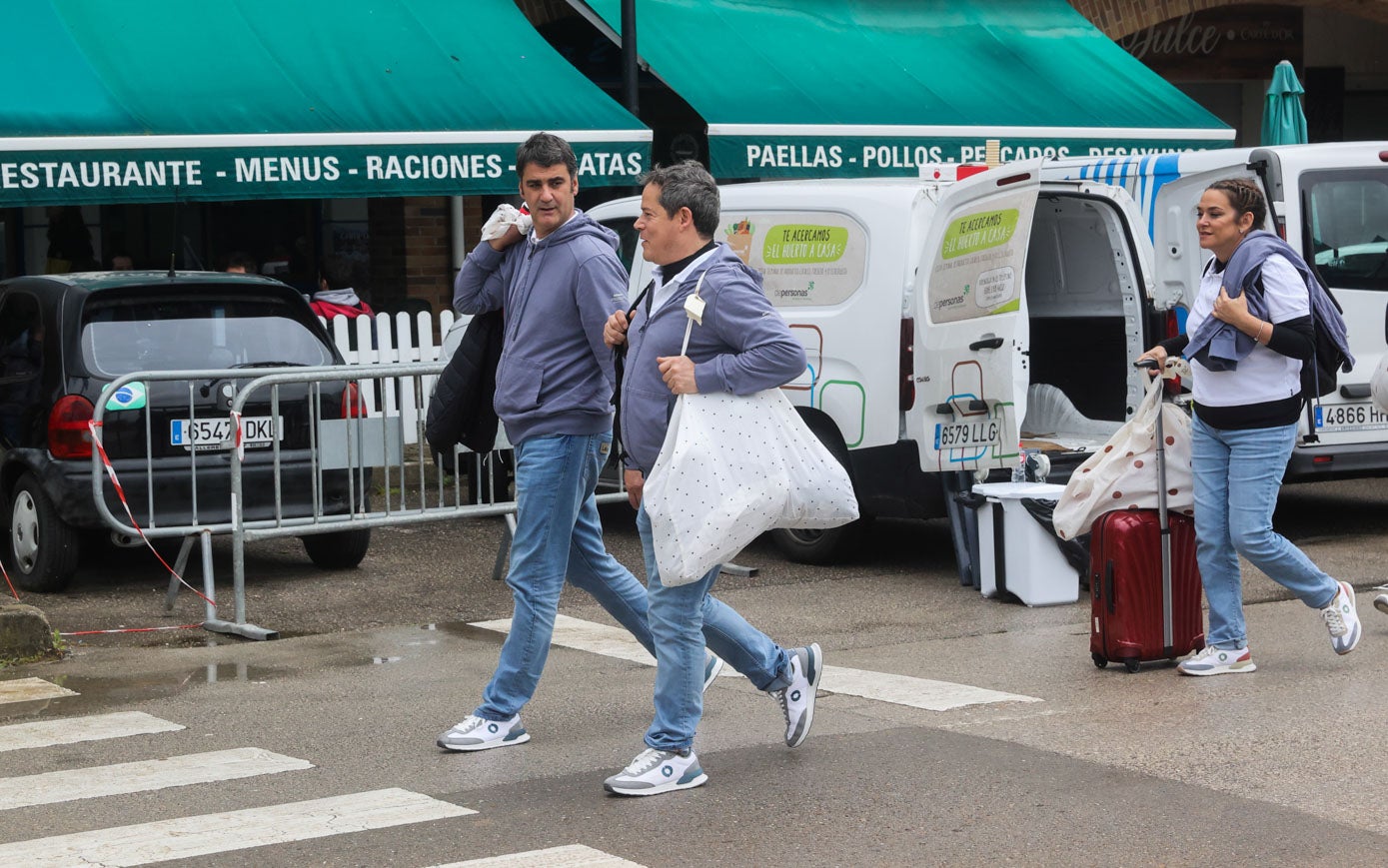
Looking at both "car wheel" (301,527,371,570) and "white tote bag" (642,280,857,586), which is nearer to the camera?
"white tote bag" (642,280,857,586)

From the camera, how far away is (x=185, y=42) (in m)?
13.0

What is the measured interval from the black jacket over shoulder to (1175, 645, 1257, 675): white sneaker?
8.88 feet

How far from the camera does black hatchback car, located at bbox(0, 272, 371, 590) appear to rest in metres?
9.22

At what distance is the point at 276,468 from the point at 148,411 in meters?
0.72

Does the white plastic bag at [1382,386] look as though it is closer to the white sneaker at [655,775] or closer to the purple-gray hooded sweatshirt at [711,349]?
the purple-gray hooded sweatshirt at [711,349]

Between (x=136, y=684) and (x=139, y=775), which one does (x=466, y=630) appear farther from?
(x=139, y=775)

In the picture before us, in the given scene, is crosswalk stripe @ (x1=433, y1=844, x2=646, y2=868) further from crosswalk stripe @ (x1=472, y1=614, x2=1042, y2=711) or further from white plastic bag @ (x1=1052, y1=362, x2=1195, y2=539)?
white plastic bag @ (x1=1052, y1=362, x2=1195, y2=539)

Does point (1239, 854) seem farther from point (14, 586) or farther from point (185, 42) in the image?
point (185, 42)

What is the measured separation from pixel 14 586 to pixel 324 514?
161 cm

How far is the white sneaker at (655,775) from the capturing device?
5555 mm

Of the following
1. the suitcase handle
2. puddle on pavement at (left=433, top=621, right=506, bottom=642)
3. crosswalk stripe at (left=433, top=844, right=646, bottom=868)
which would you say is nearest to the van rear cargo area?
the suitcase handle

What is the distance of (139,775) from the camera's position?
5988mm

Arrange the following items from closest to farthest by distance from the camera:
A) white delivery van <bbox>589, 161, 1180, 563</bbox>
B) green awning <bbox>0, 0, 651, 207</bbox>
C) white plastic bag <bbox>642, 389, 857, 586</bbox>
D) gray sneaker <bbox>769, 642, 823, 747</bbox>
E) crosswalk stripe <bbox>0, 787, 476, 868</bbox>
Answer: crosswalk stripe <bbox>0, 787, 476, 868</bbox> → white plastic bag <bbox>642, 389, 857, 586</bbox> → gray sneaker <bbox>769, 642, 823, 747</bbox> → white delivery van <bbox>589, 161, 1180, 563</bbox> → green awning <bbox>0, 0, 651, 207</bbox>

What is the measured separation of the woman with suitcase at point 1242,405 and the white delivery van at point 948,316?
67.1 inches
